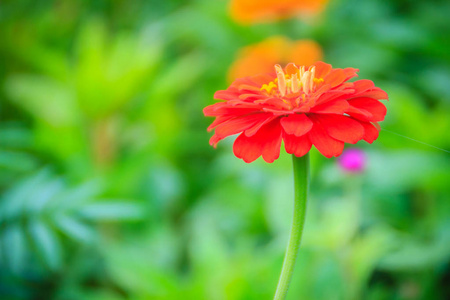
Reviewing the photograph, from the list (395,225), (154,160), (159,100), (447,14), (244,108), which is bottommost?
(244,108)

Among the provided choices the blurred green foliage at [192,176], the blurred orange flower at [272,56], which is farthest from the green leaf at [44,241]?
the blurred orange flower at [272,56]

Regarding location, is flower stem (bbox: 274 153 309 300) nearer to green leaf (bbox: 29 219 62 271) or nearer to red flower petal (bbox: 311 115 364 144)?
red flower petal (bbox: 311 115 364 144)

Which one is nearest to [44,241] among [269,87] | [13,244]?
[13,244]

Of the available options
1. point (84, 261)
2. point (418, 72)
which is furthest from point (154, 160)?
point (418, 72)

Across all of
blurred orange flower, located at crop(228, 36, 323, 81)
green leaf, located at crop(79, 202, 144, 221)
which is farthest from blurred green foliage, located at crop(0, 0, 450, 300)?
blurred orange flower, located at crop(228, 36, 323, 81)

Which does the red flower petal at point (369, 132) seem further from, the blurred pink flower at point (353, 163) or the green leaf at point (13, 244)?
the green leaf at point (13, 244)

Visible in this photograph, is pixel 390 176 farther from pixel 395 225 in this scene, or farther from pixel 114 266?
pixel 114 266

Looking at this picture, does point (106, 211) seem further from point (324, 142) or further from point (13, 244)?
point (324, 142)
